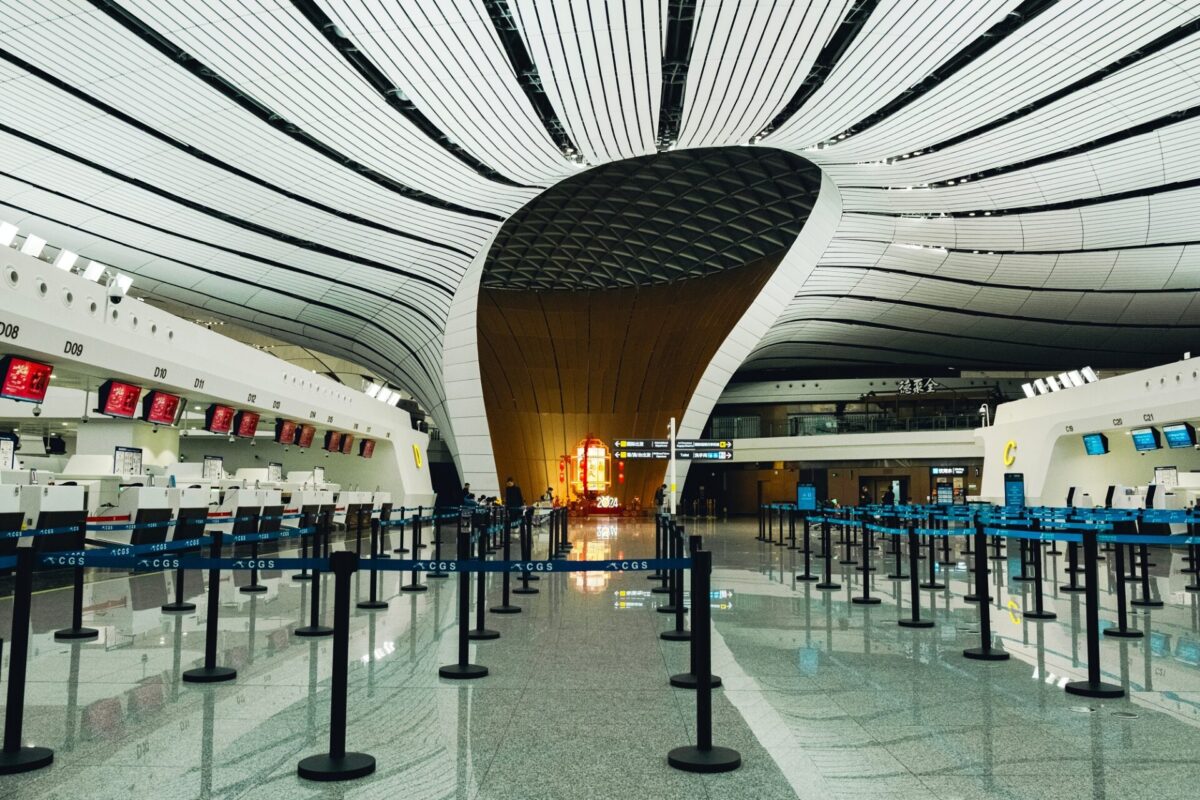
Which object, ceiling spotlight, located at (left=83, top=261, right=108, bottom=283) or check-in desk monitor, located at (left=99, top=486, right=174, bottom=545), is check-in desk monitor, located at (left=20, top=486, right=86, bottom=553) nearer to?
check-in desk monitor, located at (left=99, top=486, right=174, bottom=545)

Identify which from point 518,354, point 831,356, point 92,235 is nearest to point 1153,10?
point 92,235

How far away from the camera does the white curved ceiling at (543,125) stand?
534 inches

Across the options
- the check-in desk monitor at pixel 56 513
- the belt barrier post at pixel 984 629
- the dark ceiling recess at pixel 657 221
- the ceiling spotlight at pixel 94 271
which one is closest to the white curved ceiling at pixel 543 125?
the ceiling spotlight at pixel 94 271

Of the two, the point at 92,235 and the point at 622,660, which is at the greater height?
the point at 92,235

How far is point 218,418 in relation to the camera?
19.4m

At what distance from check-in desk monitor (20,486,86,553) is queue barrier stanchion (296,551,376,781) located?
6257 millimetres

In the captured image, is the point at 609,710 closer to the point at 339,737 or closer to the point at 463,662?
the point at 463,662

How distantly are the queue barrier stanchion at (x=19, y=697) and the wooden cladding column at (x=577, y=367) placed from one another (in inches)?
1355

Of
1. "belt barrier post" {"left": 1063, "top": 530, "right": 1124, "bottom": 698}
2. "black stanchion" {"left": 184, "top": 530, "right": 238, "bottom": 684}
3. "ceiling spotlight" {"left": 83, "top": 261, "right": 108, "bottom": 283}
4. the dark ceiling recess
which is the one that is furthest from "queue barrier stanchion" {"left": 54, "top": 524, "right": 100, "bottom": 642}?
the dark ceiling recess

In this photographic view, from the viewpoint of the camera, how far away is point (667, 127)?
18.9 metres

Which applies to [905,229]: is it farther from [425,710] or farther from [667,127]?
[425,710]

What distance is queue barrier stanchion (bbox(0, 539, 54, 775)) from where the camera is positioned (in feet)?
12.3

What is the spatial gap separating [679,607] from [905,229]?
69.5ft

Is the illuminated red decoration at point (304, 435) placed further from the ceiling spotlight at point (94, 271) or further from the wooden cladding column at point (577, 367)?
the wooden cladding column at point (577, 367)
